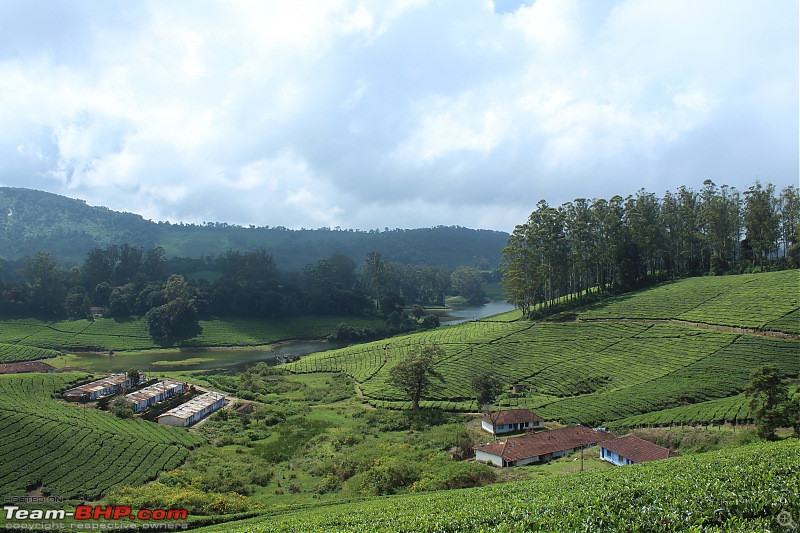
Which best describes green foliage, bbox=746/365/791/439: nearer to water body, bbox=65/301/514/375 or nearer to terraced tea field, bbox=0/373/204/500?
terraced tea field, bbox=0/373/204/500

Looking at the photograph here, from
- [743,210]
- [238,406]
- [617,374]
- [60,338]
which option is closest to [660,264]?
[743,210]

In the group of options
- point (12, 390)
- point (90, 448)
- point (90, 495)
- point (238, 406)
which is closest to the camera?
point (90, 495)

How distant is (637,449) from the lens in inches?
1273

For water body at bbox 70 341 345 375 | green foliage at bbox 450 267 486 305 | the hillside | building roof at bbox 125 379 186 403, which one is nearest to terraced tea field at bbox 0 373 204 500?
building roof at bbox 125 379 186 403

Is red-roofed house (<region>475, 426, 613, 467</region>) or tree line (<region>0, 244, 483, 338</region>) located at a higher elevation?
tree line (<region>0, 244, 483, 338</region>)

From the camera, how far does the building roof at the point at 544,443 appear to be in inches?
1388

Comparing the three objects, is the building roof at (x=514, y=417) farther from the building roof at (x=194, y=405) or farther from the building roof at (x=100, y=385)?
the building roof at (x=100, y=385)

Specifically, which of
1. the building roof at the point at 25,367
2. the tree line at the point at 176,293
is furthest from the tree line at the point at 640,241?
the building roof at the point at 25,367

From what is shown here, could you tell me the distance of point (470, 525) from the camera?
15.9m

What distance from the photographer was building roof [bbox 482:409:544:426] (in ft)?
138

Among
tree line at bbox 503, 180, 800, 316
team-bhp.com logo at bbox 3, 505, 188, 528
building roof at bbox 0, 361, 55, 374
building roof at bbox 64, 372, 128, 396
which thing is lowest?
team-bhp.com logo at bbox 3, 505, 188, 528

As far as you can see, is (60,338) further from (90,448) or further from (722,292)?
(722,292)

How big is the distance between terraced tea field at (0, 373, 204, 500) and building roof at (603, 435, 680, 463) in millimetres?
31538

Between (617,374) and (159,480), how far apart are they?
45.3 m
